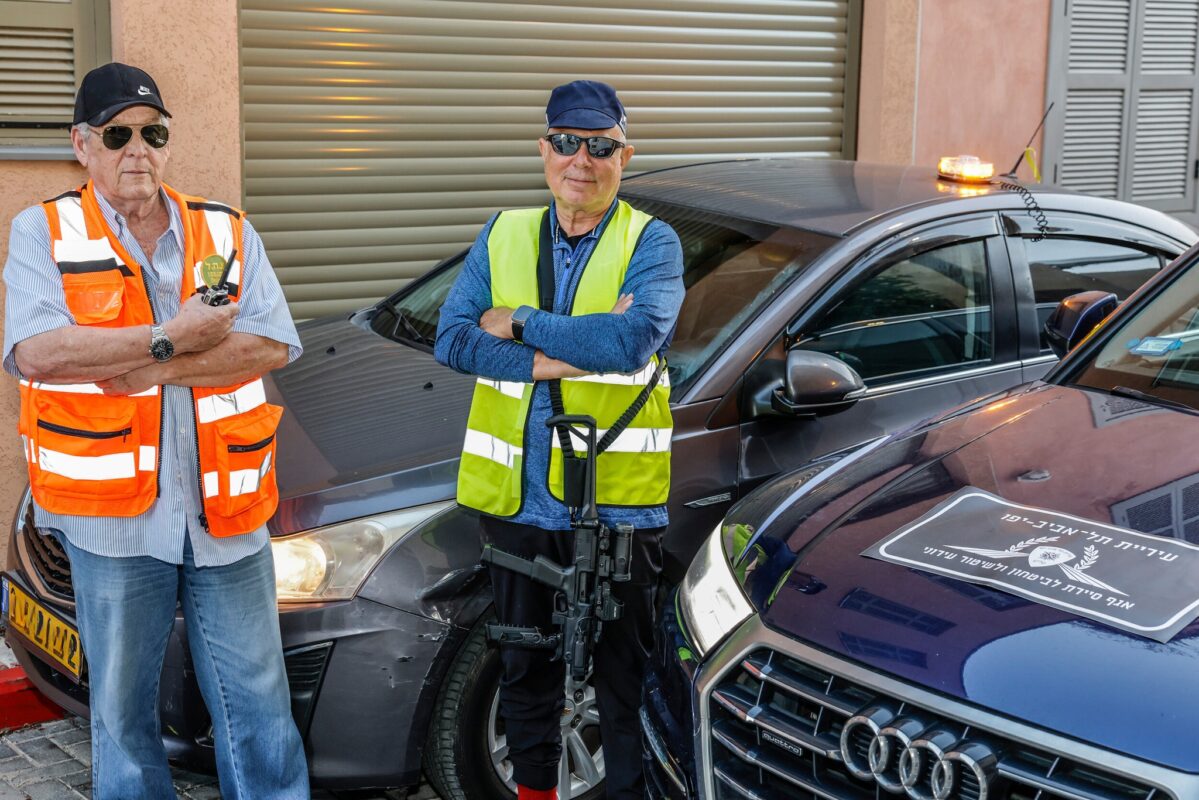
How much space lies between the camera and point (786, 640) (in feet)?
8.16

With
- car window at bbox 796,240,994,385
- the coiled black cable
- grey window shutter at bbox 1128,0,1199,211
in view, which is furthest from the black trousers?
grey window shutter at bbox 1128,0,1199,211

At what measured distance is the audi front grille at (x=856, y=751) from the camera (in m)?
2.08

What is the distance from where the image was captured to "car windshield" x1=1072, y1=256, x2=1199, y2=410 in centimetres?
320

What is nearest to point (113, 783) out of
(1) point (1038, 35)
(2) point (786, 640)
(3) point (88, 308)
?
(3) point (88, 308)

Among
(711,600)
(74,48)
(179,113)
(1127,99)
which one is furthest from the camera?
(1127,99)

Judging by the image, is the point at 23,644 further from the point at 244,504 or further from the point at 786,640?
the point at 786,640

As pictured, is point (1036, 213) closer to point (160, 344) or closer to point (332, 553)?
point (332, 553)

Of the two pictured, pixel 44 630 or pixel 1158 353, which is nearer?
pixel 1158 353

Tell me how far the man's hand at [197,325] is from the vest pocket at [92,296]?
0.13 m

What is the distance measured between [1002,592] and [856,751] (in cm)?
36

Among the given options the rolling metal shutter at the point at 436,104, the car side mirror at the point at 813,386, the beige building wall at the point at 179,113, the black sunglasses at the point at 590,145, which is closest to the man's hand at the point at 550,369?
the black sunglasses at the point at 590,145

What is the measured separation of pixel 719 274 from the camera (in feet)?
13.4

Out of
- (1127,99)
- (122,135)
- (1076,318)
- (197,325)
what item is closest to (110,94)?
(122,135)

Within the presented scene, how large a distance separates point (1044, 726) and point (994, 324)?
2336mm
